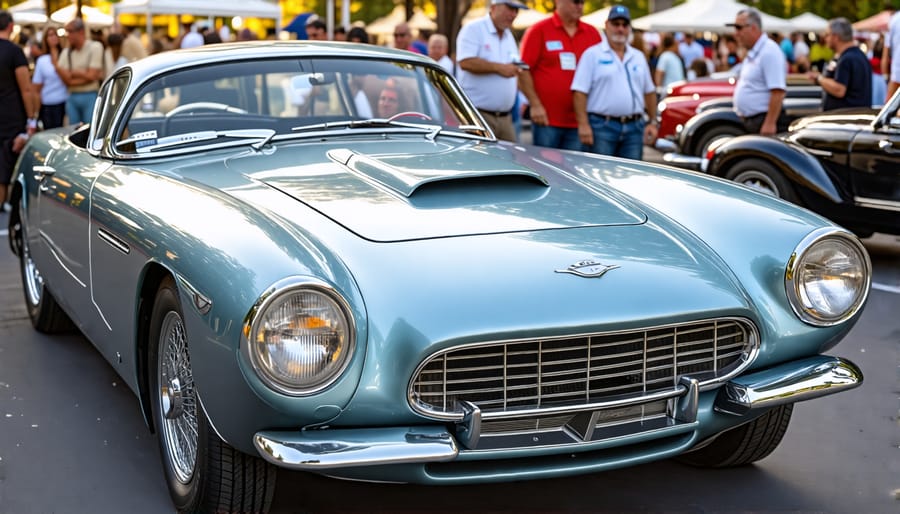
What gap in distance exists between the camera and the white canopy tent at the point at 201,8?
74.2 feet

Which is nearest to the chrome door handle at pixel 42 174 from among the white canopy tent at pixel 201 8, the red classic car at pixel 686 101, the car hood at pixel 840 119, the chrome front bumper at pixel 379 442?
the chrome front bumper at pixel 379 442

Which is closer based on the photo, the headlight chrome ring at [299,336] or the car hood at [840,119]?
the headlight chrome ring at [299,336]

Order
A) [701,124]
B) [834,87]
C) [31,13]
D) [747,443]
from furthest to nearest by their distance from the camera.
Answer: [31,13]
[701,124]
[834,87]
[747,443]

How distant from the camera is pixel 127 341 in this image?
152 inches

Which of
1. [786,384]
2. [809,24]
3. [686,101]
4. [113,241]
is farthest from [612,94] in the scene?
[809,24]

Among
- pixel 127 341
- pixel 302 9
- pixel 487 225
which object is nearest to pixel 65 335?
pixel 127 341

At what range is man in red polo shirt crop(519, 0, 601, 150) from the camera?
8023 mm

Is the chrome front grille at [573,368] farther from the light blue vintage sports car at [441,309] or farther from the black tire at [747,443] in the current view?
the black tire at [747,443]

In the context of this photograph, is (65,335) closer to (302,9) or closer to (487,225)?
(487,225)

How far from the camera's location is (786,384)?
3342 mm

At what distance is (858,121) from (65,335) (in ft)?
17.5

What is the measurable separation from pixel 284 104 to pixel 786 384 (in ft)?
8.37

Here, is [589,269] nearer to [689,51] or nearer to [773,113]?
[773,113]

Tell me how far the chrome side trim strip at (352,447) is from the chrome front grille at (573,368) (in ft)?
0.31
